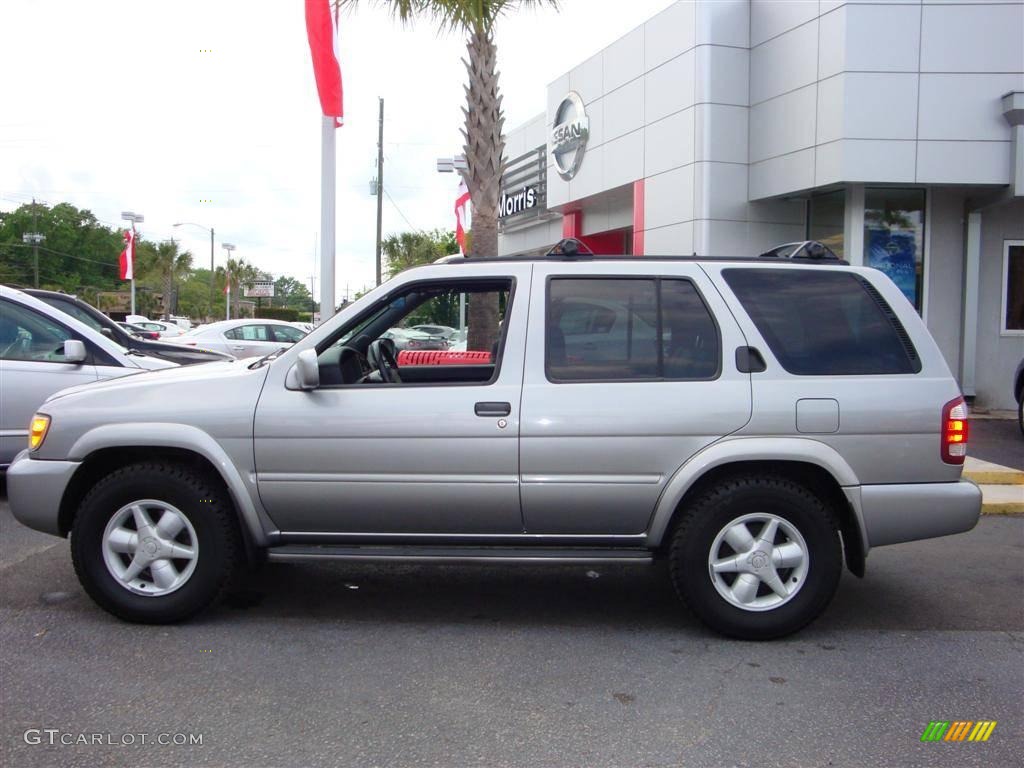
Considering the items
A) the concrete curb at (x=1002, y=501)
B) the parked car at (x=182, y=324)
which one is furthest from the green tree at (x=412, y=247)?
the concrete curb at (x=1002, y=501)

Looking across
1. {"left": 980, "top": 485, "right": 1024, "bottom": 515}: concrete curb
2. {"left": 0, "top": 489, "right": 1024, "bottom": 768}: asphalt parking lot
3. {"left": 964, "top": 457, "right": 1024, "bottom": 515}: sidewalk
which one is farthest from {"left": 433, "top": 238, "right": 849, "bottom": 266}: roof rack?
{"left": 964, "top": 457, "right": 1024, "bottom": 515}: sidewalk

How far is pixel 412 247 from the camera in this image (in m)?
51.4

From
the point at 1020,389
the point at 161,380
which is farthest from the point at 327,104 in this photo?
the point at 1020,389

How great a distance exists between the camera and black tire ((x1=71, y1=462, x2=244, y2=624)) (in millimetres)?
4457

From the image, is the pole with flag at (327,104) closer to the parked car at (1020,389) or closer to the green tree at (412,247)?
the parked car at (1020,389)

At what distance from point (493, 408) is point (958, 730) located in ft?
7.78

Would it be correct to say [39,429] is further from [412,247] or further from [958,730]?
[412,247]

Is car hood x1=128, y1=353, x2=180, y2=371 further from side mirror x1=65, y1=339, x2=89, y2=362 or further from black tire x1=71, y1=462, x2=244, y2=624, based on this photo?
black tire x1=71, y1=462, x2=244, y2=624

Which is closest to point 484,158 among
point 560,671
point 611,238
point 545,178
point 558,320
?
point 558,320

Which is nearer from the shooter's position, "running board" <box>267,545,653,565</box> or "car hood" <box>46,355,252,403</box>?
"running board" <box>267,545,653,565</box>

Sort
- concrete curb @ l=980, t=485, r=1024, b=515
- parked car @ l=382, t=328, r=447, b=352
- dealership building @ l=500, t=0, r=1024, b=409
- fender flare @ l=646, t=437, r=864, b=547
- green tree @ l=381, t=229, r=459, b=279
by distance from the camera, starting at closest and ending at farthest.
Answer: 1. fender flare @ l=646, t=437, r=864, b=547
2. concrete curb @ l=980, t=485, r=1024, b=515
3. parked car @ l=382, t=328, r=447, b=352
4. dealership building @ l=500, t=0, r=1024, b=409
5. green tree @ l=381, t=229, r=459, b=279

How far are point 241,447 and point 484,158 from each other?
7854mm

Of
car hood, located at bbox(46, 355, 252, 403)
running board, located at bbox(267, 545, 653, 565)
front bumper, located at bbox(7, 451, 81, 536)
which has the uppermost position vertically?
car hood, located at bbox(46, 355, 252, 403)

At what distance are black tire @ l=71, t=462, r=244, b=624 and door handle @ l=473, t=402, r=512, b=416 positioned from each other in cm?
137
